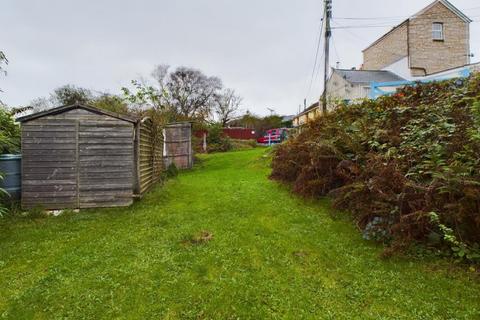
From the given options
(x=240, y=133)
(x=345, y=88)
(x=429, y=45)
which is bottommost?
(x=240, y=133)

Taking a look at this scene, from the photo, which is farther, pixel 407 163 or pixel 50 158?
pixel 50 158

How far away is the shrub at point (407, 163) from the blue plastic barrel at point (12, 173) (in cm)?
562

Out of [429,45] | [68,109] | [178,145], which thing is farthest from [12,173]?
[429,45]

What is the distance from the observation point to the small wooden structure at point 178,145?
11.9 meters

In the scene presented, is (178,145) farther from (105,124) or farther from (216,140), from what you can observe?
(216,140)

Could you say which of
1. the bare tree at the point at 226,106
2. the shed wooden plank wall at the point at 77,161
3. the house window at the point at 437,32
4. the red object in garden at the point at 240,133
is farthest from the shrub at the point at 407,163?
the bare tree at the point at 226,106

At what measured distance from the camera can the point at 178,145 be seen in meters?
12.0

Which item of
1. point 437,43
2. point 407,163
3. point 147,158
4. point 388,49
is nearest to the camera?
point 407,163

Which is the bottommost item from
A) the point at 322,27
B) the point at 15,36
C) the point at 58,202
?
the point at 58,202

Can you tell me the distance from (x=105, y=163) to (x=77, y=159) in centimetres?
54

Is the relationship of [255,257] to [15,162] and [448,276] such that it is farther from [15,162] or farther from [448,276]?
[15,162]

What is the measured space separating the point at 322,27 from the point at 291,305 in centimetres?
1264

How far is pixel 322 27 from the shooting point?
1216 centimetres

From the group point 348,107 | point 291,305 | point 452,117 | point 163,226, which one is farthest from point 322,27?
point 291,305
